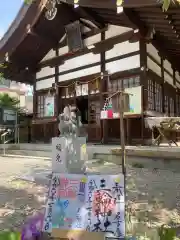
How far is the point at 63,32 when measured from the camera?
12.6 m

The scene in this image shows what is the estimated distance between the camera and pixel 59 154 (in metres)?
5.76

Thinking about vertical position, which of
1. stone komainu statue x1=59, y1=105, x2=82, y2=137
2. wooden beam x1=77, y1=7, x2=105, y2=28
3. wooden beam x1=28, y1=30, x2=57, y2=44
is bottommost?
stone komainu statue x1=59, y1=105, x2=82, y2=137

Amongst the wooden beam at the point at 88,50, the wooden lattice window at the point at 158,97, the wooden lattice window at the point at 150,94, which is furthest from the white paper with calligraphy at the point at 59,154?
the wooden lattice window at the point at 158,97

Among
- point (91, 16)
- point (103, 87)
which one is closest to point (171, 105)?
point (103, 87)

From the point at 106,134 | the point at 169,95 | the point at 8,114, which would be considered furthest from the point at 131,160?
the point at 8,114

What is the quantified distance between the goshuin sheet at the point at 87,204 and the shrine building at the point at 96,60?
6.58m

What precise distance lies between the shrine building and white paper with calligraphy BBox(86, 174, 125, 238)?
6546mm

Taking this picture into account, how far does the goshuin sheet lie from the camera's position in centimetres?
280

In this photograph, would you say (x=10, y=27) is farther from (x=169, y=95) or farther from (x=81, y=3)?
(x=169, y=95)

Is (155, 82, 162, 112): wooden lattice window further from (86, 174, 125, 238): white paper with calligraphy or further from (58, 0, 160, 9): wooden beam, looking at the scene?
(86, 174, 125, 238): white paper with calligraphy

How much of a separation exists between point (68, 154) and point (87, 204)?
9.32 ft

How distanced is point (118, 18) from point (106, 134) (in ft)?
14.7

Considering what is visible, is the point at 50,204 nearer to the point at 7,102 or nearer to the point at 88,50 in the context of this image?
the point at 88,50

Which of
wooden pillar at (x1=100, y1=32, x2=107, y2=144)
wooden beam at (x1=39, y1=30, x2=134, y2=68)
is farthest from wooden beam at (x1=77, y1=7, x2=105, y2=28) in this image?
wooden beam at (x1=39, y1=30, x2=134, y2=68)
